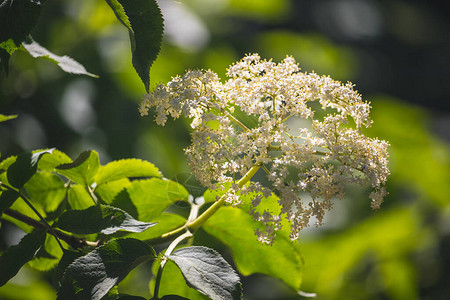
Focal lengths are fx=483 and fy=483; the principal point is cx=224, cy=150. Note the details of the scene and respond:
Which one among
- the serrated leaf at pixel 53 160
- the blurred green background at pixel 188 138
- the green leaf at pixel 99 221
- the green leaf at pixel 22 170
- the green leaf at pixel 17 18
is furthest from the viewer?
the blurred green background at pixel 188 138

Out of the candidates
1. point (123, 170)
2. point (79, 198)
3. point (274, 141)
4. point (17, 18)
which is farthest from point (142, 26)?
point (79, 198)

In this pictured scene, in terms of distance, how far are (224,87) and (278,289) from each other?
6.57 ft

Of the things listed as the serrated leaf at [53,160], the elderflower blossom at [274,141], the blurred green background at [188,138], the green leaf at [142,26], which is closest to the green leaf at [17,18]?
the green leaf at [142,26]

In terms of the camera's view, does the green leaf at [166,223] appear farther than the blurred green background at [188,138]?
No

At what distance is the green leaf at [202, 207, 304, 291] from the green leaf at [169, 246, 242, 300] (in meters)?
0.26

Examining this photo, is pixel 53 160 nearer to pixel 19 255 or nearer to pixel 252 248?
pixel 19 255

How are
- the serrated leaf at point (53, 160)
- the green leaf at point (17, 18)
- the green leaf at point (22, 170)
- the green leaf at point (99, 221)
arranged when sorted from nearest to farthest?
the green leaf at point (17, 18) → the green leaf at point (99, 221) → the green leaf at point (22, 170) → the serrated leaf at point (53, 160)

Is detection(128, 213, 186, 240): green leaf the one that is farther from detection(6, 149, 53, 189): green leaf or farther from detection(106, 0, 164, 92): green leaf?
detection(106, 0, 164, 92): green leaf

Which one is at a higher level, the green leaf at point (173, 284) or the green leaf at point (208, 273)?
the green leaf at point (208, 273)

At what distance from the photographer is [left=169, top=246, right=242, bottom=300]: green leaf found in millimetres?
781

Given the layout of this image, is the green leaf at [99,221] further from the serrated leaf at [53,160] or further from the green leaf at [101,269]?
the serrated leaf at [53,160]

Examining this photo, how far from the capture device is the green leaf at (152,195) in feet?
3.65

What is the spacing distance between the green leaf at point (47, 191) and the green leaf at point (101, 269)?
437 millimetres

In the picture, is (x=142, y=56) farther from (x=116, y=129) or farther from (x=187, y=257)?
(x=116, y=129)
